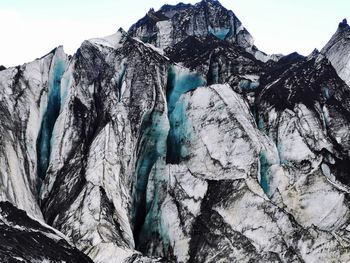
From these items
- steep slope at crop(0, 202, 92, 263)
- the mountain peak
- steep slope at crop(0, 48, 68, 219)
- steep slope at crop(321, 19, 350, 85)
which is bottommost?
steep slope at crop(0, 202, 92, 263)

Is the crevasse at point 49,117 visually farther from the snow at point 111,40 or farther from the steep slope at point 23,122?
the snow at point 111,40

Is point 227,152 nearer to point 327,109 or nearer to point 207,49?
point 327,109

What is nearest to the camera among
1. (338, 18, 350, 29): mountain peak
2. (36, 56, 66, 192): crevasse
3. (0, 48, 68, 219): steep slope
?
(0, 48, 68, 219): steep slope

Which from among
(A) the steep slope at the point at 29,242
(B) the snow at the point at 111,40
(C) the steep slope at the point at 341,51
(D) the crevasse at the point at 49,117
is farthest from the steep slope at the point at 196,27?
(A) the steep slope at the point at 29,242

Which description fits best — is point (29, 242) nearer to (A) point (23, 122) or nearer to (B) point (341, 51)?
(A) point (23, 122)

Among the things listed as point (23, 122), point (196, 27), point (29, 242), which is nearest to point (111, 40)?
point (196, 27)

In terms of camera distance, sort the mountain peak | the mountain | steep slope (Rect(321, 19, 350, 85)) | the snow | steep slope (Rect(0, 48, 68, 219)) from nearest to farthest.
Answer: the mountain, steep slope (Rect(0, 48, 68, 219)), the snow, steep slope (Rect(321, 19, 350, 85)), the mountain peak

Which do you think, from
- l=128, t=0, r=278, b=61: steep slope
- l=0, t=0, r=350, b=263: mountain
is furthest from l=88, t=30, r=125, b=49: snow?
l=128, t=0, r=278, b=61: steep slope

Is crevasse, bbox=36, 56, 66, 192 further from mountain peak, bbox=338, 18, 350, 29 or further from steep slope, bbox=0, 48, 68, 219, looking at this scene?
mountain peak, bbox=338, 18, 350, 29
